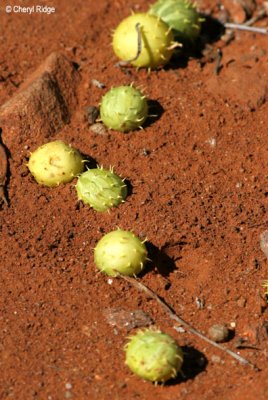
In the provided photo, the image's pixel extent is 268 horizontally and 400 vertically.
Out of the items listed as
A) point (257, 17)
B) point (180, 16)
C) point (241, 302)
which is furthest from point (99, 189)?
point (257, 17)

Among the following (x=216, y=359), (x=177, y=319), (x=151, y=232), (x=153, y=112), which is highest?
(x=153, y=112)

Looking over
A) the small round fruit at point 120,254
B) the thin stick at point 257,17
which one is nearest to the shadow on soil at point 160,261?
the small round fruit at point 120,254

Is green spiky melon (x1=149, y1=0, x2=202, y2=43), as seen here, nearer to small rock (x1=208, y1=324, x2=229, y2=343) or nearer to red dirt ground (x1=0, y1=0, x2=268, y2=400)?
red dirt ground (x1=0, y1=0, x2=268, y2=400)

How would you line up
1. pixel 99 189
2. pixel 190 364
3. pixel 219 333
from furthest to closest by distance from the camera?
pixel 99 189 → pixel 219 333 → pixel 190 364

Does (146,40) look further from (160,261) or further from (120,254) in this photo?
(120,254)

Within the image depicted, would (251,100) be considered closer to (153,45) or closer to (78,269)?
(153,45)
